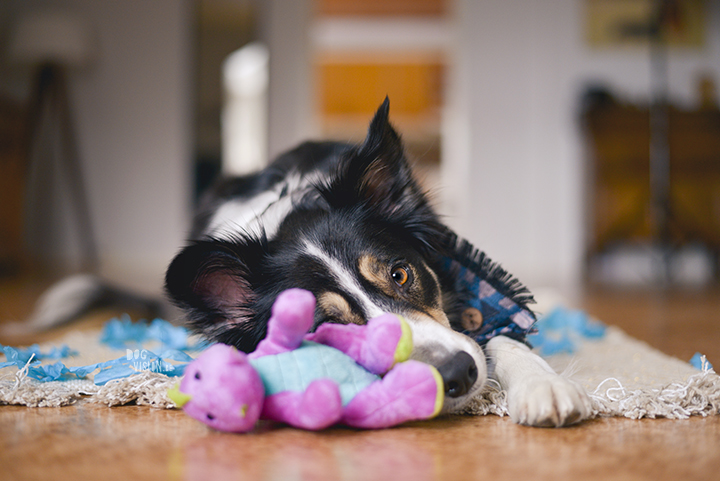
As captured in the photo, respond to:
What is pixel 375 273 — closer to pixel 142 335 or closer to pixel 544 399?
pixel 544 399

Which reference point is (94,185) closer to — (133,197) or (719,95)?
(133,197)

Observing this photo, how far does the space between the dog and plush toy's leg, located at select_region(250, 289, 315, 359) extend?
0.17m

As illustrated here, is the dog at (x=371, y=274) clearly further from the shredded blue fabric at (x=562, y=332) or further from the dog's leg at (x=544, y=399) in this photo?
the shredded blue fabric at (x=562, y=332)

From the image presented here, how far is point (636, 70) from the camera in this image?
671 centimetres

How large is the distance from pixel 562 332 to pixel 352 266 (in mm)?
1156

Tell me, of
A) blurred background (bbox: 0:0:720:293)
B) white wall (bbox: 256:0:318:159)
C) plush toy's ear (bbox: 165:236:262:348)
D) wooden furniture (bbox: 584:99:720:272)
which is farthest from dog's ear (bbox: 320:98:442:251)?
white wall (bbox: 256:0:318:159)

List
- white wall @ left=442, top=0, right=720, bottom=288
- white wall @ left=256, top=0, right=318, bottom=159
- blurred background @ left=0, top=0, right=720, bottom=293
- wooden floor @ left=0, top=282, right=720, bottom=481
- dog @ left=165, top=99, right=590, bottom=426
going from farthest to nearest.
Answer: white wall @ left=256, top=0, right=318, bottom=159 < white wall @ left=442, top=0, right=720, bottom=288 < blurred background @ left=0, top=0, right=720, bottom=293 < dog @ left=165, top=99, right=590, bottom=426 < wooden floor @ left=0, top=282, right=720, bottom=481

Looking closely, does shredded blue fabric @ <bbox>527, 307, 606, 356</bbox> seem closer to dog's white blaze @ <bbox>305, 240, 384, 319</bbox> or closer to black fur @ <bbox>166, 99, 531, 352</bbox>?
black fur @ <bbox>166, 99, 531, 352</bbox>

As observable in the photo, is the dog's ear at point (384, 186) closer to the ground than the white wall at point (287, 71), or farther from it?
closer to the ground

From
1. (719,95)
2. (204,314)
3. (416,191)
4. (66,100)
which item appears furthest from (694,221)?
(66,100)

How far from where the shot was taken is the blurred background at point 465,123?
19.9 ft

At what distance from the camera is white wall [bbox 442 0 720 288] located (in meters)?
6.89

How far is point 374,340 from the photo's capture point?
3.47ft

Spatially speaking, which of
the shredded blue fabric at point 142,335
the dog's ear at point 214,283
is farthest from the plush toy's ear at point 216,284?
the shredded blue fabric at point 142,335
